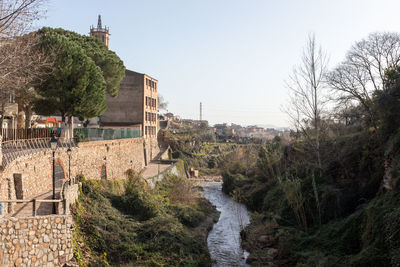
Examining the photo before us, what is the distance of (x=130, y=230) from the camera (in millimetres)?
17094

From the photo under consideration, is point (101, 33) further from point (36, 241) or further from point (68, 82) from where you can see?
point (36, 241)

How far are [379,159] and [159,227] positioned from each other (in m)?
11.6

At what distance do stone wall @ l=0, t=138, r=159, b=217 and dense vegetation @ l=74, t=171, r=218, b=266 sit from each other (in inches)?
82.5

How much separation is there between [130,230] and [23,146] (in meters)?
7.58

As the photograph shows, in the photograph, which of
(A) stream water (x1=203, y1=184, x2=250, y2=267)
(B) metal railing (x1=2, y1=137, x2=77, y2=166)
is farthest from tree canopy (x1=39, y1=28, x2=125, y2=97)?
(A) stream water (x1=203, y1=184, x2=250, y2=267)

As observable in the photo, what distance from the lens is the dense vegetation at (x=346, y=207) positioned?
12.6 meters

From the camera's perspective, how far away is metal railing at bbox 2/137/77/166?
15641mm

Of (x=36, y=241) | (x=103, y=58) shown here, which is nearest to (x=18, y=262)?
(x=36, y=241)

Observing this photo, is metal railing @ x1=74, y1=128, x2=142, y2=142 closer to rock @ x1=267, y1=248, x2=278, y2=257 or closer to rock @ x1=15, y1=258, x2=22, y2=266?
rock @ x1=15, y1=258, x2=22, y2=266

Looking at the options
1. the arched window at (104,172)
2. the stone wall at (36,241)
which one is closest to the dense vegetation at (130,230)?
the stone wall at (36,241)

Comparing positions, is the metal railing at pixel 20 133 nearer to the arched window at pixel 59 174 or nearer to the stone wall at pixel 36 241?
the arched window at pixel 59 174

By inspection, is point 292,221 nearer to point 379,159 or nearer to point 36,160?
point 379,159

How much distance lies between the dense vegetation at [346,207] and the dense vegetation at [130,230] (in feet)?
11.8

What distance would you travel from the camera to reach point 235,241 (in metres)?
20.5
